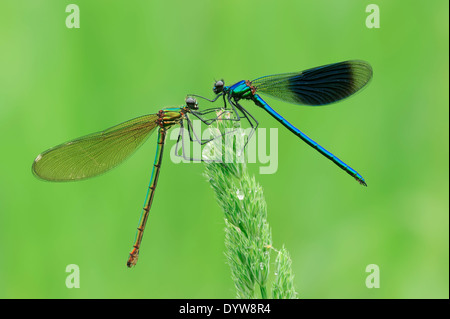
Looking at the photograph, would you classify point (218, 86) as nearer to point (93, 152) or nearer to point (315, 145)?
point (315, 145)

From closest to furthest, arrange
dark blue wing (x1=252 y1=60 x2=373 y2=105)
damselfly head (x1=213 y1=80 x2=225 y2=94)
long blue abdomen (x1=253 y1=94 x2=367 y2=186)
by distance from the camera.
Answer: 1. long blue abdomen (x1=253 y1=94 x2=367 y2=186)
2. damselfly head (x1=213 y1=80 x2=225 y2=94)
3. dark blue wing (x1=252 y1=60 x2=373 y2=105)

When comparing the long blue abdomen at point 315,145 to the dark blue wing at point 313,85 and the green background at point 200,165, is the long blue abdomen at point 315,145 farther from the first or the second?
the green background at point 200,165

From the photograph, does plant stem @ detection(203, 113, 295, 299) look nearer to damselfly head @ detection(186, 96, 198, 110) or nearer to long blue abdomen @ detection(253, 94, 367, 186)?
damselfly head @ detection(186, 96, 198, 110)

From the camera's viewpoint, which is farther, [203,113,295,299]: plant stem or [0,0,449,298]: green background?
[0,0,449,298]: green background

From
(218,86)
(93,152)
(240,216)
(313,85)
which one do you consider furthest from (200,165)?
(240,216)

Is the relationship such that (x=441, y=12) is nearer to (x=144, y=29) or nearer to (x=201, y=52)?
(x=201, y=52)

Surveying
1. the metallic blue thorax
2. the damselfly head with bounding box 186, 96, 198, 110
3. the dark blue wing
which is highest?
the dark blue wing

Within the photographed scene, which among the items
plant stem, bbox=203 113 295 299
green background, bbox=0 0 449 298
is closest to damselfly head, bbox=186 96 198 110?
green background, bbox=0 0 449 298

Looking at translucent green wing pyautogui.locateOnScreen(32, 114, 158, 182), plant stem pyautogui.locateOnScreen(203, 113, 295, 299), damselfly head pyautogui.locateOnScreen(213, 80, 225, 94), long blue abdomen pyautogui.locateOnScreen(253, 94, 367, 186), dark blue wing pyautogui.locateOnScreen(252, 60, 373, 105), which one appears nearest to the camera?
plant stem pyautogui.locateOnScreen(203, 113, 295, 299)
